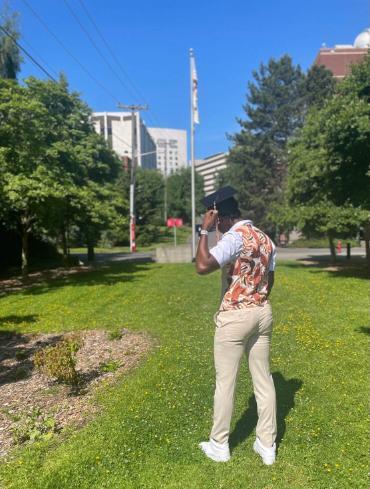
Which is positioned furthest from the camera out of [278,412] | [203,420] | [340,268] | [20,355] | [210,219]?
[340,268]

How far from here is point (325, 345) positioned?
22.6 feet

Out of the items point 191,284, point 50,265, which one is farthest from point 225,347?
point 50,265

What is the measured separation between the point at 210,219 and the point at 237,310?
28.2 inches

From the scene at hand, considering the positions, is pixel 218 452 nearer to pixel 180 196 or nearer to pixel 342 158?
pixel 342 158

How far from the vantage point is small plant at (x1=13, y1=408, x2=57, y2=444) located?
4.18 meters

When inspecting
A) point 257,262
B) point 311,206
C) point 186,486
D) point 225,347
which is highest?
point 311,206

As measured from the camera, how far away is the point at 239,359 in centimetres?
348

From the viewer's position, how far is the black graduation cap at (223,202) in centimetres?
355

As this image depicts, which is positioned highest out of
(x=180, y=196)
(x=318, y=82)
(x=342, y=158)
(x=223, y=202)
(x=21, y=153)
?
(x=318, y=82)

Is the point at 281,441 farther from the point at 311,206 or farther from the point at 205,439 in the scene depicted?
the point at 311,206

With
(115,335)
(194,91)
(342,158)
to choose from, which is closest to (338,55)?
(194,91)

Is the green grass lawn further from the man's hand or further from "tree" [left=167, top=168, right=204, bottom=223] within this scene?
"tree" [left=167, top=168, right=204, bottom=223]

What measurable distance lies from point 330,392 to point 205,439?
170 centimetres

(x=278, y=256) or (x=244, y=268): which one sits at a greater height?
(x=244, y=268)
